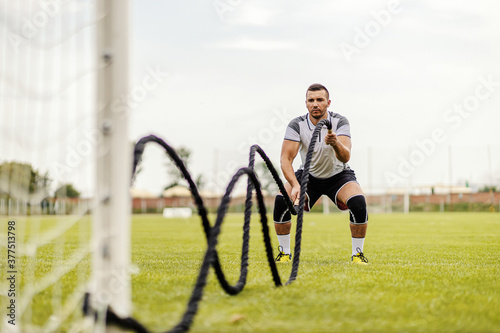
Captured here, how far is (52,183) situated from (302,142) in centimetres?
419

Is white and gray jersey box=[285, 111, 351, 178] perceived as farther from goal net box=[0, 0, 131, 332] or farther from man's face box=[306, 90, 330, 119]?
goal net box=[0, 0, 131, 332]

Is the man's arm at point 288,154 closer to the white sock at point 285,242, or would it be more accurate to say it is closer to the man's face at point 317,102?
the man's face at point 317,102

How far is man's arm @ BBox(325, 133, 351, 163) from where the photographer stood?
17.0ft

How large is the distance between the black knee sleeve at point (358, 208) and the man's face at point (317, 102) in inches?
41.1

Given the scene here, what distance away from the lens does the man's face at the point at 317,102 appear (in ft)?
20.6

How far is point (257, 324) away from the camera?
9.39 ft

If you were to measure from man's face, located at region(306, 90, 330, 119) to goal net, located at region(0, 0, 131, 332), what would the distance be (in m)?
3.85

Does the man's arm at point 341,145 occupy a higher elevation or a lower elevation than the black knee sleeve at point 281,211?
higher

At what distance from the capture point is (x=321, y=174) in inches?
261

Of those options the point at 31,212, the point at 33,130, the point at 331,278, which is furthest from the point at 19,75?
the point at 331,278

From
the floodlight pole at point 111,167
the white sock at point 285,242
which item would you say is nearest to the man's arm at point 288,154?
the white sock at point 285,242

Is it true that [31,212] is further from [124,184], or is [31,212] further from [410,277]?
[410,277]

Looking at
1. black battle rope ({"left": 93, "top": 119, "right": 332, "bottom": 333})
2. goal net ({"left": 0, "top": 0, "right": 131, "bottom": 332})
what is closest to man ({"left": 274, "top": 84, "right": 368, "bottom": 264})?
black battle rope ({"left": 93, "top": 119, "right": 332, "bottom": 333})

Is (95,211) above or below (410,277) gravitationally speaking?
above
